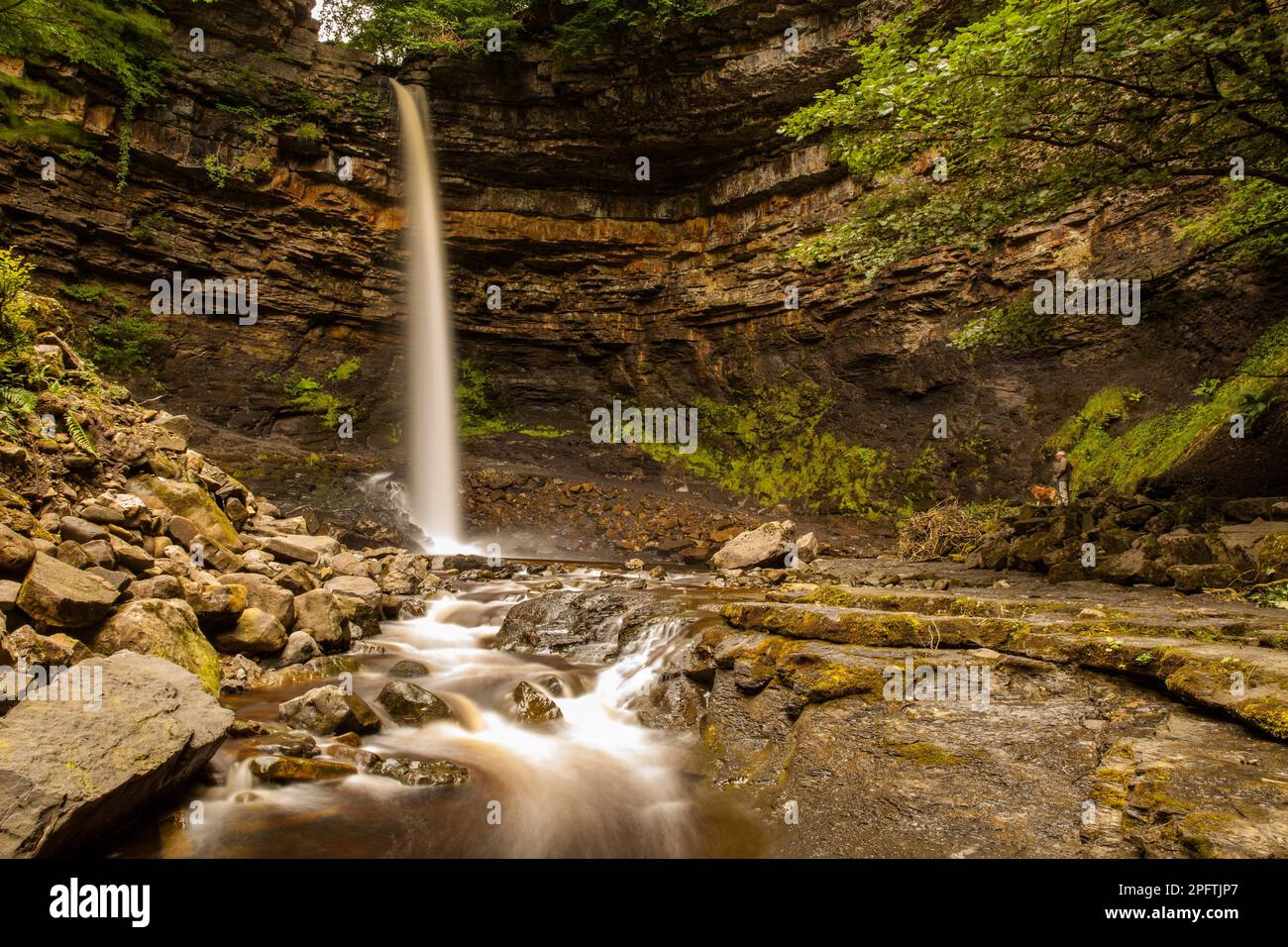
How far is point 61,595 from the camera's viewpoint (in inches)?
189

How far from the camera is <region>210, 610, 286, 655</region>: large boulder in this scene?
6586 mm

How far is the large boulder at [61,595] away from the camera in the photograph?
4.75 metres

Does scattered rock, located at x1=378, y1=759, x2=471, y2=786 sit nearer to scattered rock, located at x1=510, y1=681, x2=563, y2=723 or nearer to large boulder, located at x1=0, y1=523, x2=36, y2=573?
scattered rock, located at x1=510, y1=681, x2=563, y2=723

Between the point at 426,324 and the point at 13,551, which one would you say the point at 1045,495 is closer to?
the point at 13,551

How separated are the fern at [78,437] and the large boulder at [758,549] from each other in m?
11.4

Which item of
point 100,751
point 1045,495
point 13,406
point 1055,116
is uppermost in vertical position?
point 1055,116

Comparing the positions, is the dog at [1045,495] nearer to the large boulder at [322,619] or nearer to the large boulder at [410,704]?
the large boulder at [410,704]

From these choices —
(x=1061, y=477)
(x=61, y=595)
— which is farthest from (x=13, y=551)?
(x=1061, y=477)

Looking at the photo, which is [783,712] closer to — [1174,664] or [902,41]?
[1174,664]

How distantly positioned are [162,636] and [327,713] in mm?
1507
